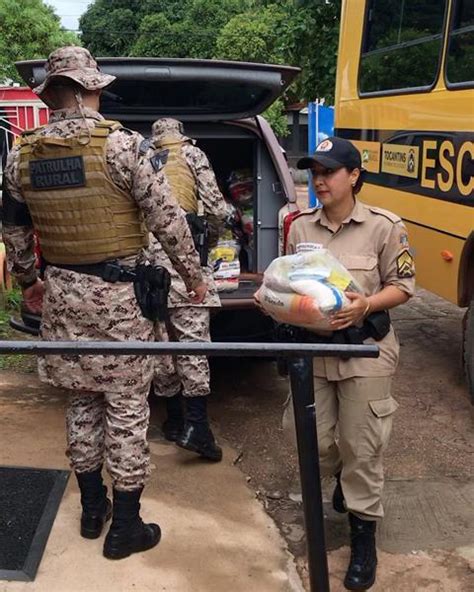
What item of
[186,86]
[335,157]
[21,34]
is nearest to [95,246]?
[335,157]

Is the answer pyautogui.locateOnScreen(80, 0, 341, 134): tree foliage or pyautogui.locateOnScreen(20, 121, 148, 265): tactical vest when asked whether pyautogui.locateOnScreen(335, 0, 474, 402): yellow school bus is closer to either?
pyautogui.locateOnScreen(20, 121, 148, 265): tactical vest

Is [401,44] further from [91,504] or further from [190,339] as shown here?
[91,504]

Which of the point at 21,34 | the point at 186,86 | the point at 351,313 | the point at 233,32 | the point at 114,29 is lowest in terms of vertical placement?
the point at 351,313

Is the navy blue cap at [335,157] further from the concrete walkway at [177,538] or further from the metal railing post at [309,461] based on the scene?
the concrete walkway at [177,538]

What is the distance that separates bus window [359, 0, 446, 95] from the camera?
4781mm

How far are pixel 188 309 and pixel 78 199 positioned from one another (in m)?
1.30

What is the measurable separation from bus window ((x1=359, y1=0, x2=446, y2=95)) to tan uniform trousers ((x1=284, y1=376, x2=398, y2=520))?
274 centimetres

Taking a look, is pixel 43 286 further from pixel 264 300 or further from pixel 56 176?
pixel 264 300

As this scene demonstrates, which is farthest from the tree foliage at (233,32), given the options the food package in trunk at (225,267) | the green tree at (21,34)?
the food package in trunk at (225,267)

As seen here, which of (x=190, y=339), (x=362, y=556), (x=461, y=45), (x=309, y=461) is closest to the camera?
(x=309, y=461)

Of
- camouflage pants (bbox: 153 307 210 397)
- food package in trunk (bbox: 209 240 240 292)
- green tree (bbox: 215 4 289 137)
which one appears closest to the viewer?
camouflage pants (bbox: 153 307 210 397)

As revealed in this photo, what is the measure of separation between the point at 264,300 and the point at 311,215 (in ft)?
1.50

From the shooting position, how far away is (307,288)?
95.0 inches

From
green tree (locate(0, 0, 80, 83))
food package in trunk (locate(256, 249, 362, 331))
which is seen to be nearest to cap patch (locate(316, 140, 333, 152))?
food package in trunk (locate(256, 249, 362, 331))
